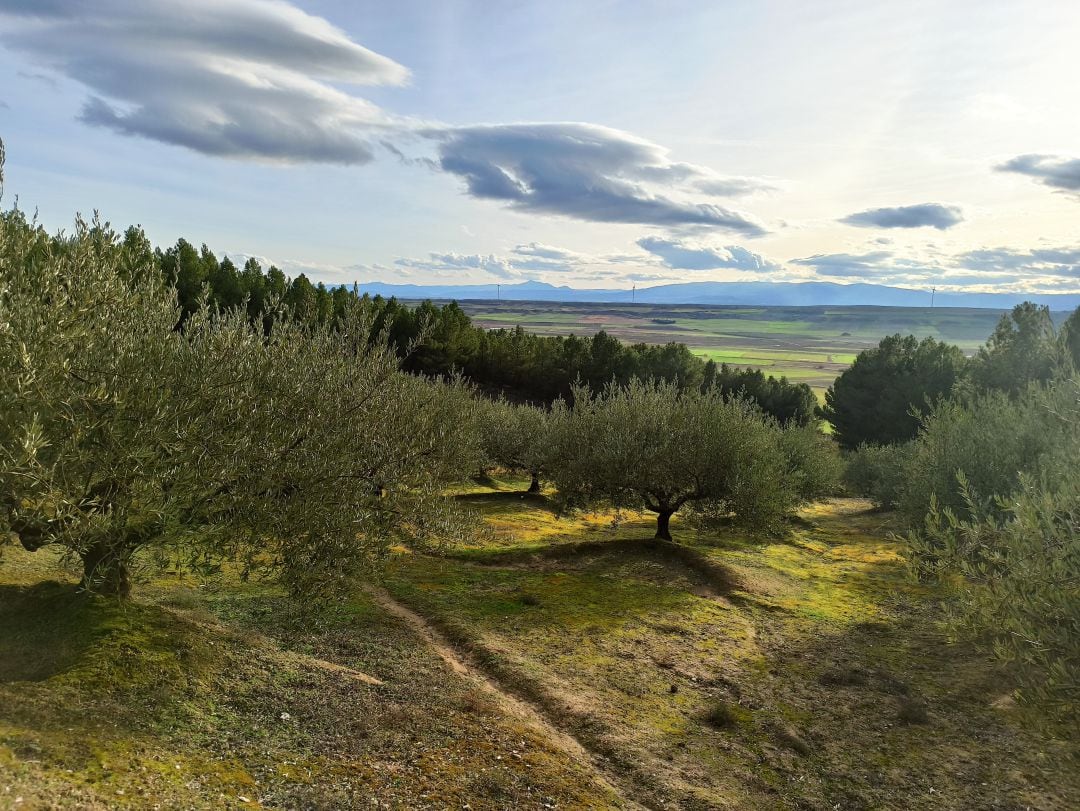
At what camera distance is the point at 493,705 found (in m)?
15.6

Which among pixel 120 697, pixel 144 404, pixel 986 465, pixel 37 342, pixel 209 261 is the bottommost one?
pixel 120 697

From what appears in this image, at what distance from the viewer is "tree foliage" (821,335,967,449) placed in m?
78.1

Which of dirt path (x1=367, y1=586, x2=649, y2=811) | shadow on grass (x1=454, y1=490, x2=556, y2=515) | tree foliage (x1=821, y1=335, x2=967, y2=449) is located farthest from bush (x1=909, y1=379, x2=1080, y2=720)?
tree foliage (x1=821, y1=335, x2=967, y2=449)

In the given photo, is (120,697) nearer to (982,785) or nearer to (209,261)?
(982,785)

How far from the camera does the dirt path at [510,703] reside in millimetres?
13188

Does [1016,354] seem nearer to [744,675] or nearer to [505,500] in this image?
[505,500]

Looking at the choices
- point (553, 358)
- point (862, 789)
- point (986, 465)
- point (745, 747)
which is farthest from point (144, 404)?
point (553, 358)

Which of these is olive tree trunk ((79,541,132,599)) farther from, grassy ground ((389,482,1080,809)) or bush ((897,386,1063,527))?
bush ((897,386,1063,527))

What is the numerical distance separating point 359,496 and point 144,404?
508cm

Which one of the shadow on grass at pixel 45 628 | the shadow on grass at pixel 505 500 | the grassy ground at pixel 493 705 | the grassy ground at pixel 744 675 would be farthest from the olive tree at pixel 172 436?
the shadow on grass at pixel 505 500

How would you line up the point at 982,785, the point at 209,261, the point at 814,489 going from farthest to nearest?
the point at 209,261 < the point at 814,489 < the point at 982,785

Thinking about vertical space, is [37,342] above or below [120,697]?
above

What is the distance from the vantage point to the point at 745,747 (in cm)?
1525

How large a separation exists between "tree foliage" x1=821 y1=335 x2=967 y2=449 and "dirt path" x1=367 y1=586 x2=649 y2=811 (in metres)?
69.7
